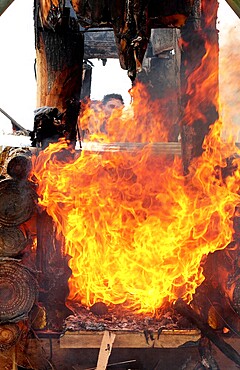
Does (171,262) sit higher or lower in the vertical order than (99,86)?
lower

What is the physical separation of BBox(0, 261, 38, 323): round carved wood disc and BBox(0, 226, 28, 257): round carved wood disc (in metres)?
0.15

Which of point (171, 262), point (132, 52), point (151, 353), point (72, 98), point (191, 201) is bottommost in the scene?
point (151, 353)

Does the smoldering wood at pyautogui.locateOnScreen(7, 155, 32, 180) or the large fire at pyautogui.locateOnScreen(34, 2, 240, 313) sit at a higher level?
the smoldering wood at pyautogui.locateOnScreen(7, 155, 32, 180)

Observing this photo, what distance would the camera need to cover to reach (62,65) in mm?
5410

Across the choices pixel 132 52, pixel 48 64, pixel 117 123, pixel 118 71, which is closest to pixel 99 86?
pixel 118 71

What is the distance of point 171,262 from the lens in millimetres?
5457

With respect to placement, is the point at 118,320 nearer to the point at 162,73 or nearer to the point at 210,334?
the point at 210,334

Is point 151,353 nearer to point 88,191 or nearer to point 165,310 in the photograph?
point 165,310

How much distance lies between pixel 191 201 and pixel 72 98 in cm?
164

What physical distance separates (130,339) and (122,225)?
119 cm

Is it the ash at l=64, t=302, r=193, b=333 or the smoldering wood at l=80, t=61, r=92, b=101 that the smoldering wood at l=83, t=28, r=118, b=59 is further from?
the ash at l=64, t=302, r=193, b=333

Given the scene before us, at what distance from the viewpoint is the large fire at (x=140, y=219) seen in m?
5.33

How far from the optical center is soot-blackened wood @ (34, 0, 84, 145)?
536 centimetres

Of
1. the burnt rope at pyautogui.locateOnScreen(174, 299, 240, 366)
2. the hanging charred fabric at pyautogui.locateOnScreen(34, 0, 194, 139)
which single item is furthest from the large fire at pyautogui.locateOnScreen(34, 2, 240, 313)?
the hanging charred fabric at pyautogui.locateOnScreen(34, 0, 194, 139)
